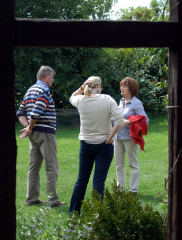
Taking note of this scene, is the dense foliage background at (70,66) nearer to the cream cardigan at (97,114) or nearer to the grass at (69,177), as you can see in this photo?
the grass at (69,177)

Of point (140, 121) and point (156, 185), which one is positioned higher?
point (140, 121)

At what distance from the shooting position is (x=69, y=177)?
22.0 ft

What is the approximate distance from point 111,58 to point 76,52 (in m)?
2.83

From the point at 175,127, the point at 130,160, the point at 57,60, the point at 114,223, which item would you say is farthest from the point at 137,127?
the point at 57,60

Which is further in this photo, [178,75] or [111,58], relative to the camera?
[111,58]

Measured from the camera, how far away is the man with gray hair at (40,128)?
474 cm

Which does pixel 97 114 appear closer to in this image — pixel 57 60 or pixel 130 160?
pixel 130 160

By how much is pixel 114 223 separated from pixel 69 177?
399 cm

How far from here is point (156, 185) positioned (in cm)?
600
